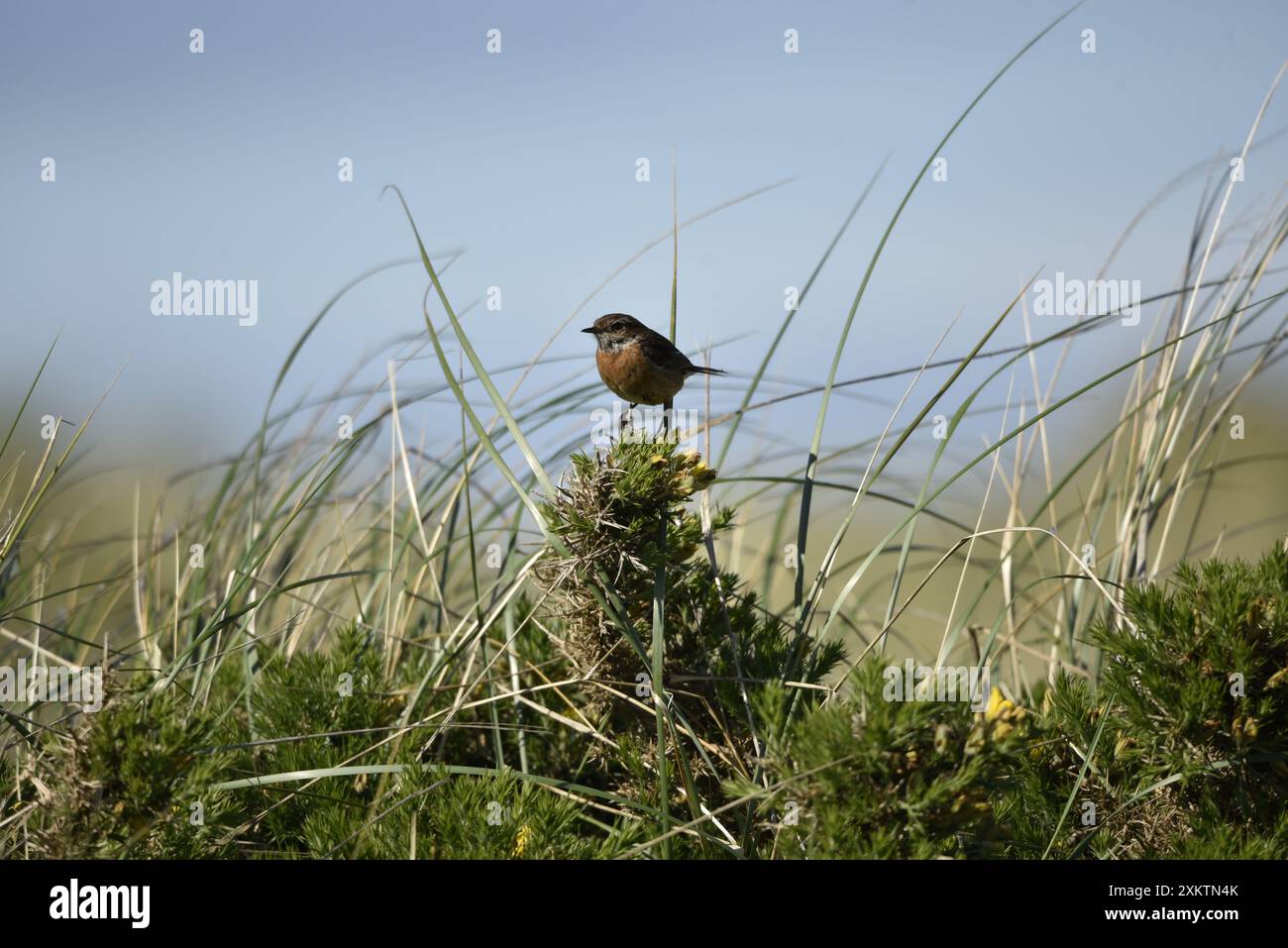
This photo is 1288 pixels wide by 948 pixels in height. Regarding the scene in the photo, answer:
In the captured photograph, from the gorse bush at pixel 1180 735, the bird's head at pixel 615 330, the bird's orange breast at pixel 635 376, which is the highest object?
the bird's head at pixel 615 330

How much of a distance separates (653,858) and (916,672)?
749 millimetres

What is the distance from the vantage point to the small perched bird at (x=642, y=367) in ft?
11.1

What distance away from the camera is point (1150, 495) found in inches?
126

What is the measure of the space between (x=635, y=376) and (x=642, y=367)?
40mm

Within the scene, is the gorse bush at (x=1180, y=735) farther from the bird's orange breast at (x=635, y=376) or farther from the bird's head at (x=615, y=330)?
the bird's head at (x=615, y=330)

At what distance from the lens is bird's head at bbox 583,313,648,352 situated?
3522 mm

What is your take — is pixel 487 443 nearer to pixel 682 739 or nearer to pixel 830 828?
pixel 682 739

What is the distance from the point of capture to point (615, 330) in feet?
11.9

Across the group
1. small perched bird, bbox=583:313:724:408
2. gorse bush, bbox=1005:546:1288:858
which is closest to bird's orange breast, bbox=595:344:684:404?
small perched bird, bbox=583:313:724:408

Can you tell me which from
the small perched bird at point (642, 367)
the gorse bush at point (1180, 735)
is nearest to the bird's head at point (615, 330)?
the small perched bird at point (642, 367)

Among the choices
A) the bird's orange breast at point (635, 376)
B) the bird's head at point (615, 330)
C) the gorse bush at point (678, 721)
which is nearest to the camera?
the gorse bush at point (678, 721)

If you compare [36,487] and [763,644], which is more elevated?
[36,487]

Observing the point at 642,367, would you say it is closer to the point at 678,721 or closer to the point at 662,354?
the point at 662,354
